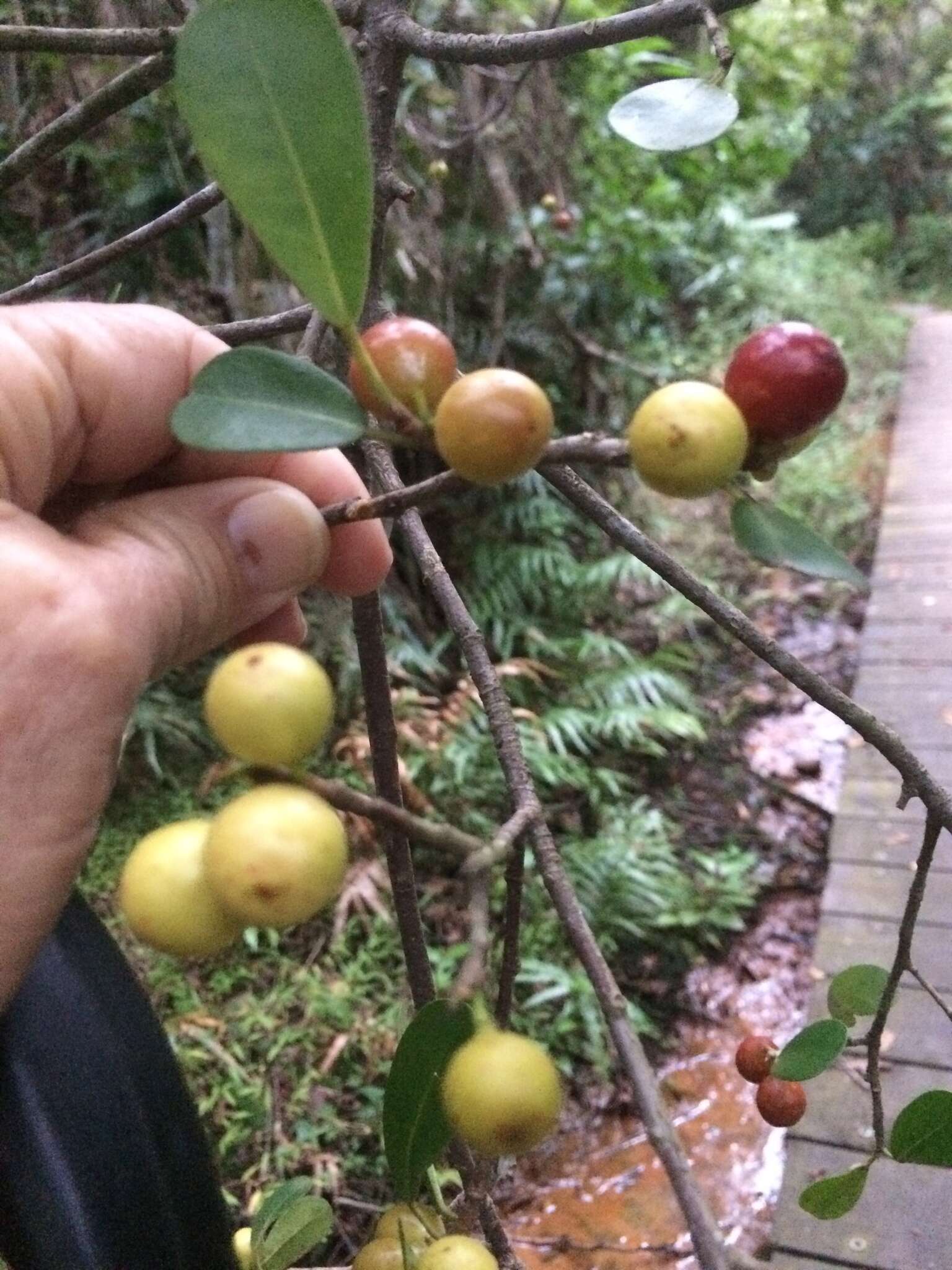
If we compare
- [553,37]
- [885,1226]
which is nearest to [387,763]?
[553,37]

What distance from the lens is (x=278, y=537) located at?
497mm

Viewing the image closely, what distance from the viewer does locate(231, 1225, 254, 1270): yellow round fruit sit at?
0.65 metres

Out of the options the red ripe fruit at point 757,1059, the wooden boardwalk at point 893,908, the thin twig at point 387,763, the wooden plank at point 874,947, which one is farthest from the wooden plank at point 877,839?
the thin twig at point 387,763

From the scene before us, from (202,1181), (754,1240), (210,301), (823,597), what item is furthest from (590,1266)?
(823,597)

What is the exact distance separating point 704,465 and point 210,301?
7.18ft

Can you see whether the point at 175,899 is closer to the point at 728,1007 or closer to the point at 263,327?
the point at 263,327

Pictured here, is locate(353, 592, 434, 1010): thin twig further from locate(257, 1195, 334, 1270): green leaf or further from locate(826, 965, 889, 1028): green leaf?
locate(826, 965, 889, 1028): green leaf

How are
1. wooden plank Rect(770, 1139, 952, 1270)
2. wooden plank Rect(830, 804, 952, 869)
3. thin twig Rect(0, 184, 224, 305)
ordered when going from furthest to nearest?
wooden plank Rect(830, 804, 952, 869)
wooden plank Rect(770, 1139, 952, 1270)
thin twig Rect(0, 184, 224, 305)

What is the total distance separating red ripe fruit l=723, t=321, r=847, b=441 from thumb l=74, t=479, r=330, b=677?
0.22m

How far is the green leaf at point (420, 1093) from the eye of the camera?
0.41 meters

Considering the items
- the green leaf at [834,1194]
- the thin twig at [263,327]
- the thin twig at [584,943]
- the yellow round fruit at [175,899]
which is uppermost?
the thin twig at [263,327]

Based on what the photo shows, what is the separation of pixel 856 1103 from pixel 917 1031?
Answer: 0.57 ft

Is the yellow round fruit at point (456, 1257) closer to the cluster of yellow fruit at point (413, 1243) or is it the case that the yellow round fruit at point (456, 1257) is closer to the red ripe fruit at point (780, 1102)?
the cluster of yellow fruit at point (413, 1243)

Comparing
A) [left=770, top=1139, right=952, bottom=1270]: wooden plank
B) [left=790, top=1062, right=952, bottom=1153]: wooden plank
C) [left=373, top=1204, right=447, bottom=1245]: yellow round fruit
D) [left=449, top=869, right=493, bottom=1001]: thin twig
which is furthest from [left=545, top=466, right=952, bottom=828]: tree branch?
[left=790, top=1062, right=952, bottom=1153]: wooden plank
